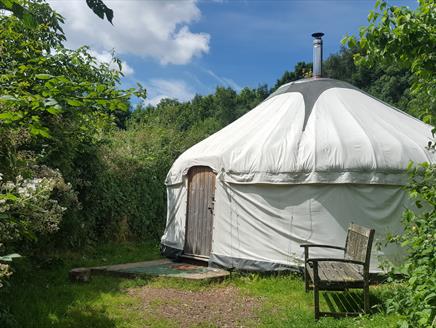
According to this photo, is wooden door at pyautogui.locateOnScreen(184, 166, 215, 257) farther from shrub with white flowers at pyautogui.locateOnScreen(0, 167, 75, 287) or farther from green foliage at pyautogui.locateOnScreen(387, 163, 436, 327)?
green foliage at pyautogui.locateOnScreen(387, 163, 436, 327)

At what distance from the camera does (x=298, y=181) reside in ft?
20.4

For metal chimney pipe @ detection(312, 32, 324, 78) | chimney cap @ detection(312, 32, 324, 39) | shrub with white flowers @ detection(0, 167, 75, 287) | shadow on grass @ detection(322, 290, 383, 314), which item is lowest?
shadow on grass @ detection(322, 290, 383, 314)

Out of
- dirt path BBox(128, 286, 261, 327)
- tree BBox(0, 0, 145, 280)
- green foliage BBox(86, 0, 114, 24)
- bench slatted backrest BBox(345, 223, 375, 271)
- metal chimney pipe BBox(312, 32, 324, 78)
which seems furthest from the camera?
metal chimney pipe BBox(312, 32, 324, 78)

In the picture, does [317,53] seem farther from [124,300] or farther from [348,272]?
[124,300]

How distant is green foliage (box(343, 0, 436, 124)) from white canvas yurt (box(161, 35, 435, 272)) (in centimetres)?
343

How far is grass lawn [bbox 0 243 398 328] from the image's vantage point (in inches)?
175

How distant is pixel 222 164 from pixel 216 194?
51cm

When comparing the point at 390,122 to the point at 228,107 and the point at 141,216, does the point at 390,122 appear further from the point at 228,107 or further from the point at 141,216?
the point at 228,107

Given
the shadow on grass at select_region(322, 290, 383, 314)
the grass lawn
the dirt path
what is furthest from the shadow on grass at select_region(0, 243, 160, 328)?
the shadow on grass at select_region(322, 290, 383, 314)

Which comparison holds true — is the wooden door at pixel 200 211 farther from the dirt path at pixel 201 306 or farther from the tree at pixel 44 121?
the tree at pixel 44 121

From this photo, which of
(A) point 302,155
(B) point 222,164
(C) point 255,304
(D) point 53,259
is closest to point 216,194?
(B) point 222,164

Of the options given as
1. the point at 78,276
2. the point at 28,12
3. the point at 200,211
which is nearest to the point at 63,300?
the point at 78,276

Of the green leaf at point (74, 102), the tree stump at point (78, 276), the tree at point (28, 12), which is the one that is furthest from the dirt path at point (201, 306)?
the tree at point (28, 12)

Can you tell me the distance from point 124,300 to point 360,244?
2847mm
